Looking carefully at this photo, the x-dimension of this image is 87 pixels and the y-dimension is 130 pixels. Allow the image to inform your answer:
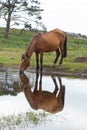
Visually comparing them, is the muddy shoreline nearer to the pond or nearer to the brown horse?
the brown horse

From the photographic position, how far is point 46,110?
47.6 ft

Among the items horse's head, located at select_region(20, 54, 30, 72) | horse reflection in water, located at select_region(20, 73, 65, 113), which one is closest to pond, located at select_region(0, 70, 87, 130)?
horse reflection in water, located at select_region(20, 73, 65, 113)

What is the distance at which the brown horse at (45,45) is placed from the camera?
25938 millimetres

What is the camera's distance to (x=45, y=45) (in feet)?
89.9

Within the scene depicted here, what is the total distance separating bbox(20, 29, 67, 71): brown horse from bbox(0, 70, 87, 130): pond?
4.82 feet

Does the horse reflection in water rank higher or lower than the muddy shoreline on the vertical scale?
higher

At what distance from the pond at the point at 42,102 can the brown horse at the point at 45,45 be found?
147 cm

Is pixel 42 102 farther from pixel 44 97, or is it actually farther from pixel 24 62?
pixel 24 62

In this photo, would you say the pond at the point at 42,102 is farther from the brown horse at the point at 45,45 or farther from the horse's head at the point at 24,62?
the brown horse at the point at 45,45

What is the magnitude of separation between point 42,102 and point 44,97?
1193 mm

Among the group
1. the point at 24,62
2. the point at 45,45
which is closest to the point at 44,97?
the point at 24,62

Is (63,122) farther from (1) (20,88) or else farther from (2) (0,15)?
(2) (0,15)

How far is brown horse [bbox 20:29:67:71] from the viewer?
85.1 ft

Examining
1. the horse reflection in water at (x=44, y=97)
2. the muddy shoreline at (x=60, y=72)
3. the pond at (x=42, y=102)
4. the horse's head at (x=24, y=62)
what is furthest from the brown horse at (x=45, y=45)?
the horse reflection in water at (x=44, y=97)
